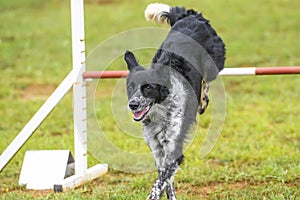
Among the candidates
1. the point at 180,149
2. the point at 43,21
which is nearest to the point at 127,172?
the point at 180,149

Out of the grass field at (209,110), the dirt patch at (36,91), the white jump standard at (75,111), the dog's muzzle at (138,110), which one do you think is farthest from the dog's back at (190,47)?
the dirt patch at (36,91)

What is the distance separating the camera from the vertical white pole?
5984mm

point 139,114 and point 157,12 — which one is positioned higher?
point 157,12

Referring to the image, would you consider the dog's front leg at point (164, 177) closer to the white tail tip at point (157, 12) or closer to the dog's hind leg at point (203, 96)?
the dog's hind leg at point (203, 96)

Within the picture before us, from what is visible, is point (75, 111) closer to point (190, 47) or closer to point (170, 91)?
point (190, 47)

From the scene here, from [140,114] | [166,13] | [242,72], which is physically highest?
[166,13]

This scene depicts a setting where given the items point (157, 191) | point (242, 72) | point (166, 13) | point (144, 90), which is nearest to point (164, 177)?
point (157, 191)

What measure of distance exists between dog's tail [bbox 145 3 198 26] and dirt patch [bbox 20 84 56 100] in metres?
4.66

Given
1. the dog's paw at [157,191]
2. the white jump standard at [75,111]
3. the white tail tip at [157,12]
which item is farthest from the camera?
the white jump standard at [75,111]

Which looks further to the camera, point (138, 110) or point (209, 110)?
point (209, 110)

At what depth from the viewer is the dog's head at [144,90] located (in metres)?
4.33

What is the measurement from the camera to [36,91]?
10.5 meters

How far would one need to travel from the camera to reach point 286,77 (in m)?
10.7

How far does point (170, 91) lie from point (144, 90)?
245 millimetres
